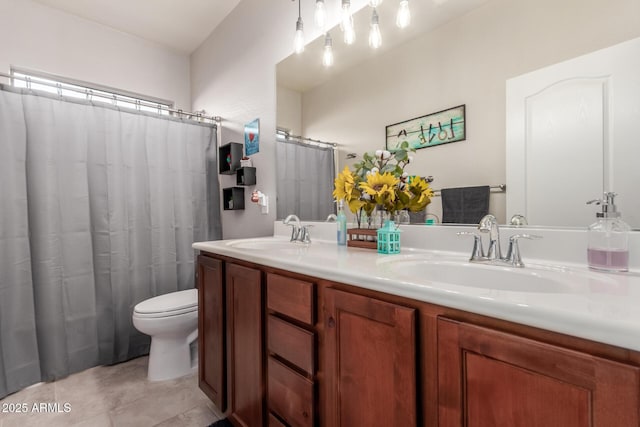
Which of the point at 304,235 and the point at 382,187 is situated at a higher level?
A: the point at 382,187

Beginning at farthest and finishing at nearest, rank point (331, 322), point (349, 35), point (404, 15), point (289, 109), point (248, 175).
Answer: point (248, 175), point (289, 109), point (349, 35), point (404, 15), point (331, 322)

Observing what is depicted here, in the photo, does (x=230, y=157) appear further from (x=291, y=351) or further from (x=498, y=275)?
(x=498, y=275)

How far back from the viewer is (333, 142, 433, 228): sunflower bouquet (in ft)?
3.80

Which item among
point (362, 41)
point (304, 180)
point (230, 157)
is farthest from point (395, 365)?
point (230, 157)

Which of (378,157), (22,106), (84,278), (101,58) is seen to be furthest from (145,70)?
(378,157)

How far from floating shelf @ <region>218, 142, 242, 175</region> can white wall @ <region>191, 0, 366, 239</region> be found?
88mm

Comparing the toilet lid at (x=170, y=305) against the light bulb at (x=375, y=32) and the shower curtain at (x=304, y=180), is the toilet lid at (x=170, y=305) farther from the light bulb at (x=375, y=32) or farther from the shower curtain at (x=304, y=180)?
the light bulb at (x=375, y=32)

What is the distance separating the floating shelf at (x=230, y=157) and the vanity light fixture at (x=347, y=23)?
1.11 meters

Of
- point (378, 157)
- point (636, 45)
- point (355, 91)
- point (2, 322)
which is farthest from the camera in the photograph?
point (2, 322)

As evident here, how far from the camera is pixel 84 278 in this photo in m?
1.88

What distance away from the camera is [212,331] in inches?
56.0

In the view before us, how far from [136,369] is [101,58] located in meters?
2.38

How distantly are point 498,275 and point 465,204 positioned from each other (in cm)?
36

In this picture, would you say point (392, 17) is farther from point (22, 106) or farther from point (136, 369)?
point (136, 369)
